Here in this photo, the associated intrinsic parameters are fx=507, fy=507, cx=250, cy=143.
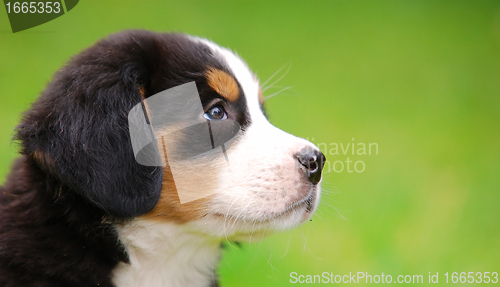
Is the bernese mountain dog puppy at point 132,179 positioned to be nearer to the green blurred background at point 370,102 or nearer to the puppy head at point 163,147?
the puppy head at point 163,147

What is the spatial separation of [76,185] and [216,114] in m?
0.83

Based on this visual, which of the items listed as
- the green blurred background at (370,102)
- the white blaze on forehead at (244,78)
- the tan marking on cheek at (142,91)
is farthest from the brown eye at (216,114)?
the green blurred background at (370,102)

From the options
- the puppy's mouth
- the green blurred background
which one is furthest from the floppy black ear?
the green blurred background

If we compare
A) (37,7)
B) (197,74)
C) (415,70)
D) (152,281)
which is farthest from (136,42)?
(415,70)

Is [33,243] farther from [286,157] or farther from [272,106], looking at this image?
[272,106]

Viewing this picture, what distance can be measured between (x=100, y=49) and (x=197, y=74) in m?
0.55

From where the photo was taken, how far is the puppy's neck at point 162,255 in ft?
8.58

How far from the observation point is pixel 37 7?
5.00m

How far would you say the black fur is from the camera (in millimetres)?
2379

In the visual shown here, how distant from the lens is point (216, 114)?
2.78m

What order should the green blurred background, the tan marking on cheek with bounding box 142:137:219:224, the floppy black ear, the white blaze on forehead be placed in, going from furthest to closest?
the green blurred background < the white blaze on forehead < the tan marking on cheek with bounding box 142:137:219:224 < the floppy black ear

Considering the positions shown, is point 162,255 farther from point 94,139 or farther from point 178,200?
point 94,139

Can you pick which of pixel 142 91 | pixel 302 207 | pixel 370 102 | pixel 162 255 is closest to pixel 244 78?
pixel 142 91

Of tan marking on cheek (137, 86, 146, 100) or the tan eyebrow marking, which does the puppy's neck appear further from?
the tan eyebrow marking
